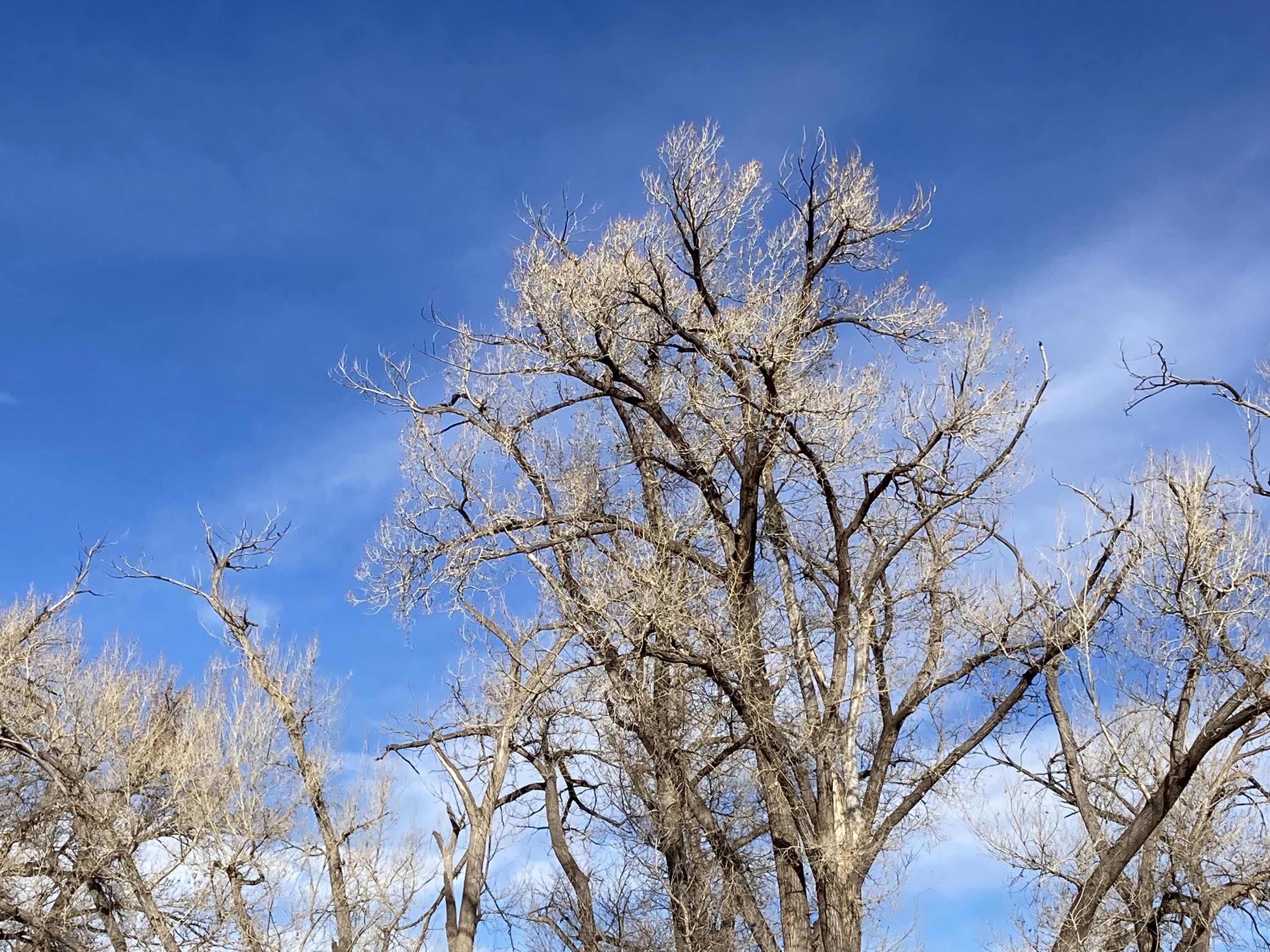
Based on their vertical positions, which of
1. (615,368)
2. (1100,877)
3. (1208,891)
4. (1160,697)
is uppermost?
(615,368)

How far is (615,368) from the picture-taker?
14938 mm

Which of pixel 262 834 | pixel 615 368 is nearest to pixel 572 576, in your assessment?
pixel 615 368

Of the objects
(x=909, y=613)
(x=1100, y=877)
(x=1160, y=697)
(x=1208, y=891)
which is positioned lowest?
(x=1100, y=877)

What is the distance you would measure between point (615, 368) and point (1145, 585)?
22.9ft

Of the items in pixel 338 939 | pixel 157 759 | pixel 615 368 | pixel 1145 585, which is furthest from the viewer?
pixel 157 759

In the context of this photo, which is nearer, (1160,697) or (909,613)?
(1160,697)

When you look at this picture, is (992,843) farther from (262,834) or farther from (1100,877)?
(262,834)

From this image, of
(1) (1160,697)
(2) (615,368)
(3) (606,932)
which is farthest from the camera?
(3) (606,932)

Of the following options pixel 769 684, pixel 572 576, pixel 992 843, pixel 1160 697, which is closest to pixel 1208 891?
pixel 992 843

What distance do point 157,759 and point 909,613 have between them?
13422 mm

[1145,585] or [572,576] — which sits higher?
[572,576]

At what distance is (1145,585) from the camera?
41.3ft

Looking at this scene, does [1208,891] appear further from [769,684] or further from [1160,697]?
[769,684]

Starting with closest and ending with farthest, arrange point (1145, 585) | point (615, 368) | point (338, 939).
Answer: point (1145, 585)
point (615, 368)
point (338, 939)
